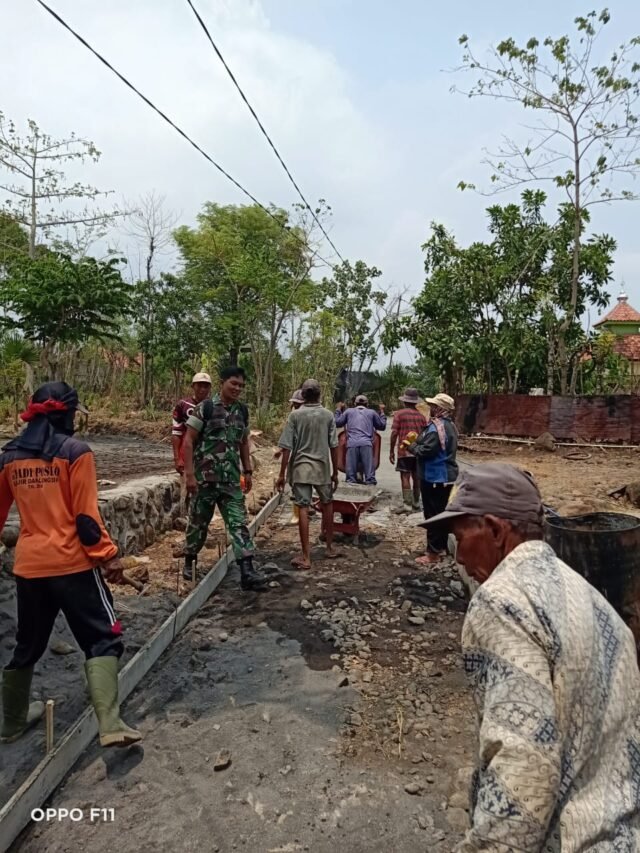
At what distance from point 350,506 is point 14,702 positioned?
173 inches

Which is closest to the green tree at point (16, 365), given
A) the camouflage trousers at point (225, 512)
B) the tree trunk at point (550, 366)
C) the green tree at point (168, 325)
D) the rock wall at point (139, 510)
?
the green tree at point (168, 325)

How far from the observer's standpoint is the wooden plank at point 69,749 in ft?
8.30

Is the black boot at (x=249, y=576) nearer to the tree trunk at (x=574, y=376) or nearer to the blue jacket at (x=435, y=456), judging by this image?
the blue jacket at (x=435, y=456)

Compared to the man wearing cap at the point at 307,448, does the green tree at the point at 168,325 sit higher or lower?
higher

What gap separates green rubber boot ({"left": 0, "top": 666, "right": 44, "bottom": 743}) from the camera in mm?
3135

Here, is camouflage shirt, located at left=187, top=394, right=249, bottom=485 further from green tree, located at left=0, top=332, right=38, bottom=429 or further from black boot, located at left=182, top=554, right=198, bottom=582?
green tree, located at left=0, top=332, right=38, bottom=429

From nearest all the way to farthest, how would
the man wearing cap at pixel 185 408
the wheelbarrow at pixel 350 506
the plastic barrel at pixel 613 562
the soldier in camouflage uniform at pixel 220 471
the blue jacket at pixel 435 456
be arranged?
1. the plastic barrel at pixel 613 562
2. the soldier in camouflage uniform at pixel 220 471
3. the blue jacket at pixel 435 456
4. the man wearing cap at pixel 185 408
5. the wheelbarrow at pixel 350 506

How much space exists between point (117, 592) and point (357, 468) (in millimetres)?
4745

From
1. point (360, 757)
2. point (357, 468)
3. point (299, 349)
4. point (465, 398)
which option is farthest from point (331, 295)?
point (360, 757)

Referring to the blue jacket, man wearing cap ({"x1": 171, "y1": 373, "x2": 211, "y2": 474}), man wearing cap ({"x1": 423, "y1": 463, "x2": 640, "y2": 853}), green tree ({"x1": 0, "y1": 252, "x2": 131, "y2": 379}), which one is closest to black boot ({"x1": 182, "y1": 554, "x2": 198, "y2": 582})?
man wearing cap ({"x1": 171, "y1": 373, "x2": 211, "y2": 474})

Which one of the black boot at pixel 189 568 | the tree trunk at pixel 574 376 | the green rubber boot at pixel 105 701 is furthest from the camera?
the tree trunk at pixel 574 376

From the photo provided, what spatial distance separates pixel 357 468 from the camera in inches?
372

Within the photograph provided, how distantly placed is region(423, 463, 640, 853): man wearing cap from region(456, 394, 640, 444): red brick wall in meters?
15.5

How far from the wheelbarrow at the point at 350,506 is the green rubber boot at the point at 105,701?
398 cm
